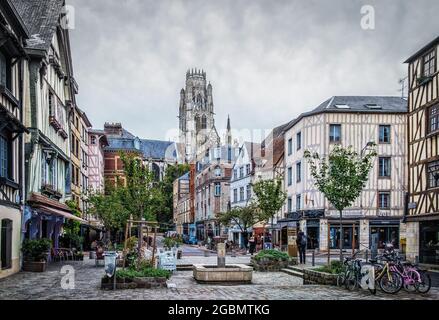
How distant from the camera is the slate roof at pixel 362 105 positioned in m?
41.2

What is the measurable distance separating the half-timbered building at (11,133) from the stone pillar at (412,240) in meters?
17.5

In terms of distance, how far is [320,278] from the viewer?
17.0m

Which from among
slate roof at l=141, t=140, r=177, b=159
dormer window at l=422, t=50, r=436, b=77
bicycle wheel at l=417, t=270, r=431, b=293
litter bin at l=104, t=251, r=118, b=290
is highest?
slate roof at l=141, t=140, r=177, b=159

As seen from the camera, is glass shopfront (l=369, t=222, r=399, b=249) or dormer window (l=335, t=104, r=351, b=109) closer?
glass shopfront (l=369, t=222, r=399, b=249)

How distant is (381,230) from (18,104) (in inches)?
1119

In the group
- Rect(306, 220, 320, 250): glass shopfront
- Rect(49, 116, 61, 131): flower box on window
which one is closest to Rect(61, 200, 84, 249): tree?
Rect(49, 116, 61, 131): flower box on window

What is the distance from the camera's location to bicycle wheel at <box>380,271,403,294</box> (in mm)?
14883

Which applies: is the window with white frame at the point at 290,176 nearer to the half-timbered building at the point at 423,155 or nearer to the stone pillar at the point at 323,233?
the stone pillar at the point at 323,233

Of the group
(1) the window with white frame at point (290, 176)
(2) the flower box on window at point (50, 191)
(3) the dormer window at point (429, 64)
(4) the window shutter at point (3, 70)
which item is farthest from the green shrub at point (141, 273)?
(1) the window with white frame at point (290, 176)

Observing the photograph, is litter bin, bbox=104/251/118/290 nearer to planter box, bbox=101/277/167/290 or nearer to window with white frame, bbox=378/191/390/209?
planter box, bbox=101/277/167/290

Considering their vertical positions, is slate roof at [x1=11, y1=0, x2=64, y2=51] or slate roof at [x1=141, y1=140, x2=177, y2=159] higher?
slate roof at [x1=141, y1=140, x2=177, y2=159]

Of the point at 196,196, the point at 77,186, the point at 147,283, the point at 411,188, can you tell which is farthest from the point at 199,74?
the point at 147,283

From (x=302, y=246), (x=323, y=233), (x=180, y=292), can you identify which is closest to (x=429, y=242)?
(x=302, y=246)
